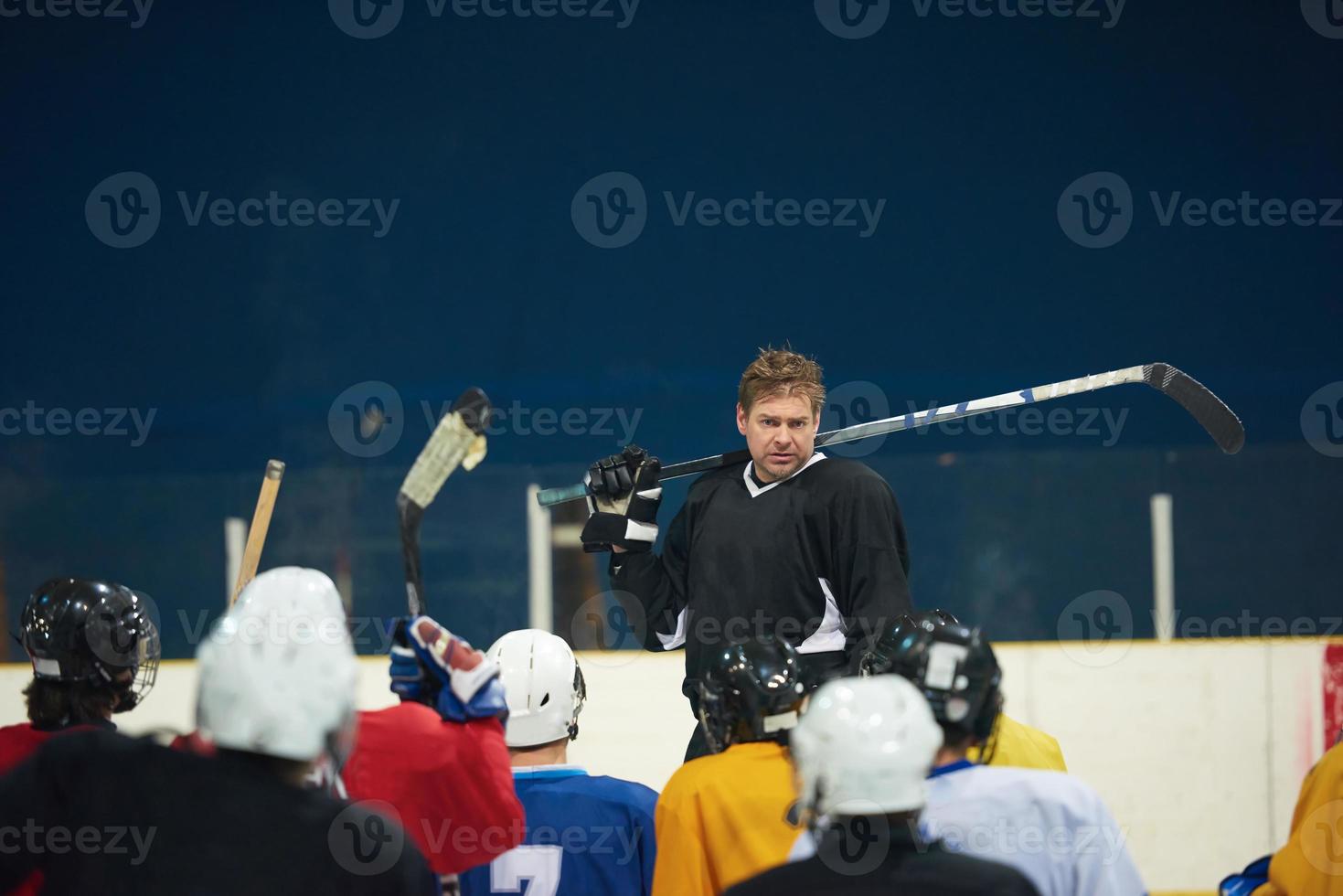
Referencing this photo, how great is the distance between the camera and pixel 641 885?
8.29 ft

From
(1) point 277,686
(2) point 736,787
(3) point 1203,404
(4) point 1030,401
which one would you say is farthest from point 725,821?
(3) point 1203,404

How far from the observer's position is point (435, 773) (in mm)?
1967

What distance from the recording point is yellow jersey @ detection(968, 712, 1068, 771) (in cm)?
242

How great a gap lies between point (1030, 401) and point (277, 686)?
8.78 ft

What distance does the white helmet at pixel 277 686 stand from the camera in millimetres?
1351

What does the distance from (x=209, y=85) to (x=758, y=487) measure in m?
5.07

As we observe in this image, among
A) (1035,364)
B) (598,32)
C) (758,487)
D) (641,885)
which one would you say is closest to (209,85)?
(598,32)

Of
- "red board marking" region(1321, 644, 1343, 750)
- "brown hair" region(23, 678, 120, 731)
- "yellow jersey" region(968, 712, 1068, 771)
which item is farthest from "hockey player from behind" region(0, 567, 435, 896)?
"red board marking" region(1321, 644, 1343, 750)

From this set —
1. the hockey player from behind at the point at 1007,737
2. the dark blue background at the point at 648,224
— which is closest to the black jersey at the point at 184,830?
the hockey player from behind at the point at 1007,737

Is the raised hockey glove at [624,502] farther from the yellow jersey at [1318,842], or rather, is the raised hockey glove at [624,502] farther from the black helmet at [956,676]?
the yellow jersey at [1318,842]

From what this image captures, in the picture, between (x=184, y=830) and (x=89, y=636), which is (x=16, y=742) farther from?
(x=184, y=830)

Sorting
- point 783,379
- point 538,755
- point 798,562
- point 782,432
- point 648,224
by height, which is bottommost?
point 538,755

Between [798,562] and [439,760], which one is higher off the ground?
[798,562]

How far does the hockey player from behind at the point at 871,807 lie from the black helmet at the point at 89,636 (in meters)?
1.30
